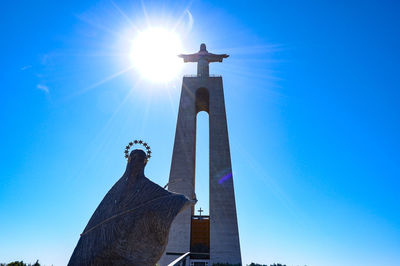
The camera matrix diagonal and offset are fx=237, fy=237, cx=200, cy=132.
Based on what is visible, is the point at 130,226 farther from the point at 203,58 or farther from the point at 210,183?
the point at 203,58

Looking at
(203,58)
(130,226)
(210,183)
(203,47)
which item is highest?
(203,47)

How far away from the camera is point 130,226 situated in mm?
3982

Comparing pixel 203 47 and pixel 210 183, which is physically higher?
pixel 203 47

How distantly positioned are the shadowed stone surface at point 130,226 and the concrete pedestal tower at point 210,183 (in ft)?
24.5

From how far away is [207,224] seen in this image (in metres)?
15.4

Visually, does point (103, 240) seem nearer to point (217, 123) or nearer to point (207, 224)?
point (207, 224)

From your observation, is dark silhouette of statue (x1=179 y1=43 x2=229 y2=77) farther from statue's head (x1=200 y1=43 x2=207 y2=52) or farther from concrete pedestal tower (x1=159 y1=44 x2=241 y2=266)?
concrete pedestal tower (x1=159 y1=44 x2=241 y2=266)

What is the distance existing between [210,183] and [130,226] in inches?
476

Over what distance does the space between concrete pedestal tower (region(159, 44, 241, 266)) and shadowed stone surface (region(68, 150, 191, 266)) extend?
7.48m

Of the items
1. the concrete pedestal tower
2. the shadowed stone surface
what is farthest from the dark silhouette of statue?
the shadowed stone surface

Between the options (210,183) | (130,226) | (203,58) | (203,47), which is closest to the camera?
(130,226)

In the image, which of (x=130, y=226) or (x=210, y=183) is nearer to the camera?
(x=130, y=226)

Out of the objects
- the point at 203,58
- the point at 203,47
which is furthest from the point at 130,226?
the point at 203,47

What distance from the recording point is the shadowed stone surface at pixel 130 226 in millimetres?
3771
